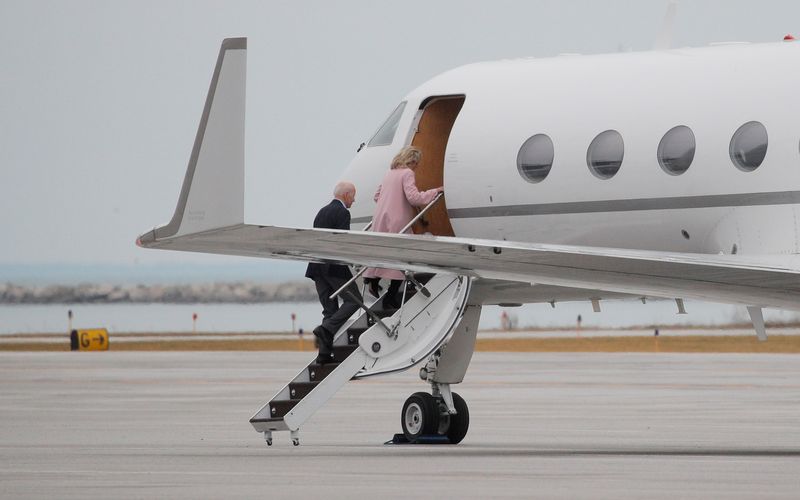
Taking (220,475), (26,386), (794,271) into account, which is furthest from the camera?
(26,386)

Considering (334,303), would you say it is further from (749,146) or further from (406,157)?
(749,146)

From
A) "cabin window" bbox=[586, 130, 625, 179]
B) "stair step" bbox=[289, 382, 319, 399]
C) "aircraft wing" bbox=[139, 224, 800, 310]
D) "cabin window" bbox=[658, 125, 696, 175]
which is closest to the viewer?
"aircraft wing" bbox=[139, 224, 800, 310]

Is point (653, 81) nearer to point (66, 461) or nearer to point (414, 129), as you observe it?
point (414, 129)

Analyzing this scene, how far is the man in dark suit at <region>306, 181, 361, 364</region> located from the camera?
20297mm

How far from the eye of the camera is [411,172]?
20688 mm

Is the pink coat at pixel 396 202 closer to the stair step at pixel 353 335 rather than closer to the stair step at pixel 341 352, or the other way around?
the stair step at pixel 353 335

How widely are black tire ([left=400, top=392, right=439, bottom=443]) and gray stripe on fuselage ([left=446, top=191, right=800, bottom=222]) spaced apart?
2176 mm

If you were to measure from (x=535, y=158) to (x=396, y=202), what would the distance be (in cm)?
165

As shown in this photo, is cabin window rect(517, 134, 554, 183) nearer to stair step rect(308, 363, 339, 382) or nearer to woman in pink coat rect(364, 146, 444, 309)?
woman in pink coat rect(364, 146, 444, 309)

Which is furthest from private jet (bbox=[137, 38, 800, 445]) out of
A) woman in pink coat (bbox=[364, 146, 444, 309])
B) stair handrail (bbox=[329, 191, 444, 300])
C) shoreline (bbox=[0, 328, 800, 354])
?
shoreline (bbox=[0, 328, 800, 354])

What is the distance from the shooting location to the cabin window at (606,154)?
1953 cm

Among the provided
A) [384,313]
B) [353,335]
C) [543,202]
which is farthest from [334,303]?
[543,202]

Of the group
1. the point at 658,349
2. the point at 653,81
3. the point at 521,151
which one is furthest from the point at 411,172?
the point at 658,349

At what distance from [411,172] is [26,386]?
714 inches
